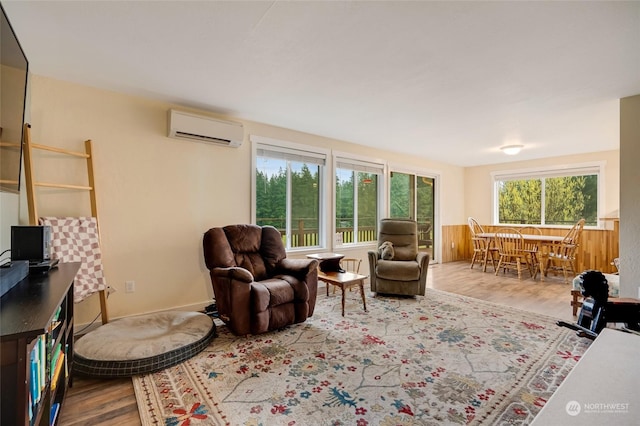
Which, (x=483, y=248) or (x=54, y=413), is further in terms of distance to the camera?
(x=483, y=248)

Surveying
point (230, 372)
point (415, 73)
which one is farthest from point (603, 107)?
point (230, 372)

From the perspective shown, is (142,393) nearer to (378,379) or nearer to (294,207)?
(378,379)

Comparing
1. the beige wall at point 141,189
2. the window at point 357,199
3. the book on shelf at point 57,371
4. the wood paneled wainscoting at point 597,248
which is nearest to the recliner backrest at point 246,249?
the beige wall at point 141,189

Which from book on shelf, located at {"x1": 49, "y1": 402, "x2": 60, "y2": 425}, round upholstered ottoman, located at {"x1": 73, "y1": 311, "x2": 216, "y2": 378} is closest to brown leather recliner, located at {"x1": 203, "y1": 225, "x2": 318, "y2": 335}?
round upholstered ottoman, located at {"x1": 73, "y1": 311, "x2": 216, "y2": 378}

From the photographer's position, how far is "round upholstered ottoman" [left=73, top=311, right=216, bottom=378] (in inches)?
78.3

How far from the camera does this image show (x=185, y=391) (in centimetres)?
185

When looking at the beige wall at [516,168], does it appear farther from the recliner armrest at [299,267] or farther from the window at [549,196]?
the recliner armrest at [299,267]

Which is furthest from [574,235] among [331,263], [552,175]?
[331,263]

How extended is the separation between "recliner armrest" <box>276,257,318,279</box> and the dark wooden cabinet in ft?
5.74

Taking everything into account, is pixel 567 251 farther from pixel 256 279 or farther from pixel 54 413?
pixel 54 413

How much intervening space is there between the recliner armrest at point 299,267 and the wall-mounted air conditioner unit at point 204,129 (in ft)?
4.95

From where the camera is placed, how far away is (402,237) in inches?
173

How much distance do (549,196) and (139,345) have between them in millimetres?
7164

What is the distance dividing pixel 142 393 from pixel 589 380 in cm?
218
